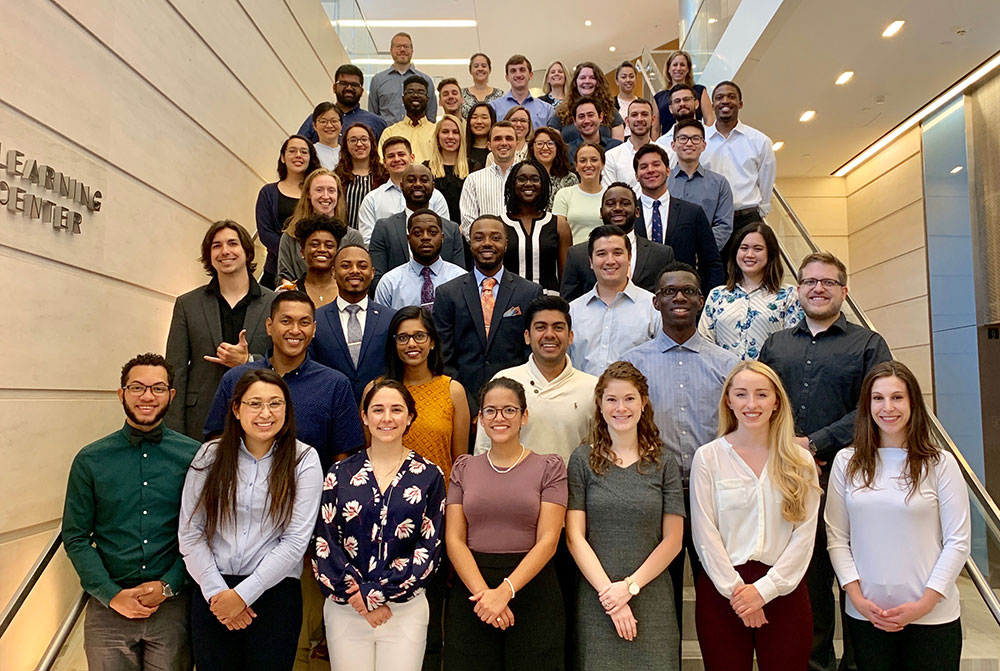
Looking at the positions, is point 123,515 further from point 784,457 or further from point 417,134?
point 417,134

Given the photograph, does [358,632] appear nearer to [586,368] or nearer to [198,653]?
[198,653]

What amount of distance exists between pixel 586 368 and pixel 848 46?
556 cm

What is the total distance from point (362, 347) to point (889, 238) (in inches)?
365

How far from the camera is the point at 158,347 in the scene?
209 inches

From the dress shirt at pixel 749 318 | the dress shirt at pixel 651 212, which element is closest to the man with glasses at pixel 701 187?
the dress shirt at pixel 651 212

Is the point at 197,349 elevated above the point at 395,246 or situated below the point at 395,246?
below

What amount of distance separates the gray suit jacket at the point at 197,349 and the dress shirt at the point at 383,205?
1.72 metres

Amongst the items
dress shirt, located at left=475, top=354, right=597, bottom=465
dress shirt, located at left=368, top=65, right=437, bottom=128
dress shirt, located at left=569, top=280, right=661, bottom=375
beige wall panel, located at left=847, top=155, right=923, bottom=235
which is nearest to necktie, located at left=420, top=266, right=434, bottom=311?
dress shirt, located at left=569, top=280, right=661, bottom=375

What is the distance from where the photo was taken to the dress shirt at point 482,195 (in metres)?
5.68

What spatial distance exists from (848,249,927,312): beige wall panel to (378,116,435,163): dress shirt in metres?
6.65

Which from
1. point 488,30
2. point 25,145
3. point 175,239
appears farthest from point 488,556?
point 488,30

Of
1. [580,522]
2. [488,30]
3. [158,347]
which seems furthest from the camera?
[488,30]

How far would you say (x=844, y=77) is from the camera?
8406 millimetres

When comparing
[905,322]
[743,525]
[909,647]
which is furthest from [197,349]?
[905,322]
